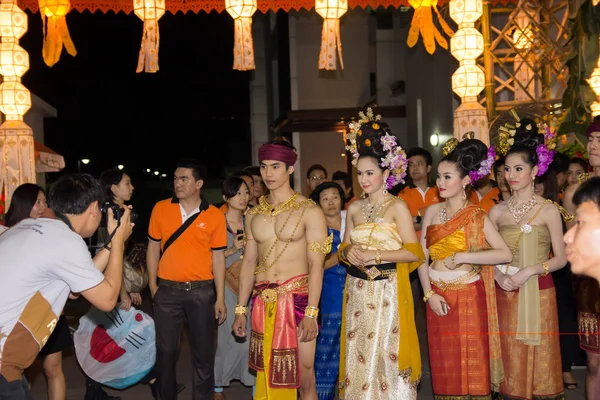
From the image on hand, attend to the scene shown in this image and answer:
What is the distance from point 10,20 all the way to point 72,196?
533cm

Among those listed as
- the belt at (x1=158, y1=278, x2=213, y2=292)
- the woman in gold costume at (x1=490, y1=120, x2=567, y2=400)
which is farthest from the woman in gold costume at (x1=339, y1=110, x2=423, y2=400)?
the belt at (x1=158, y1=278, x2=213, y2=292)

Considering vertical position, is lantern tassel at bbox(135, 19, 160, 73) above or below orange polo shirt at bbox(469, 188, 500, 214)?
above

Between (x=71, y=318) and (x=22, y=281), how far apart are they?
23.8ft

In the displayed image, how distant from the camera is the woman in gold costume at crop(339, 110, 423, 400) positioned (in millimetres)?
4910

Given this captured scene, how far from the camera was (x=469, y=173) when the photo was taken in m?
5.04

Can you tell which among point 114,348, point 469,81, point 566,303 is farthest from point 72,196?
point 469,81

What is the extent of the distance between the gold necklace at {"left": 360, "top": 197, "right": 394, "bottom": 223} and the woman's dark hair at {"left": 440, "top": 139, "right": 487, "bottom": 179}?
51 cm

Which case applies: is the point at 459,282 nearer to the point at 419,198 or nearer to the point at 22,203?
the point at 419,198

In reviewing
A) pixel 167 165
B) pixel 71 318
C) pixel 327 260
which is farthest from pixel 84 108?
pixel 327 260

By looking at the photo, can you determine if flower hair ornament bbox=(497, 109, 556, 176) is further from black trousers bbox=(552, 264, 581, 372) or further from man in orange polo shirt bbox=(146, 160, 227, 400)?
man in orange polo shirt bbox=(146, 160, 227, 400)

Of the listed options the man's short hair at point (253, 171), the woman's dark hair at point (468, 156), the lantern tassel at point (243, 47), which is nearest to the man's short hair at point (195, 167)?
the man's short hair at point (253, 171)

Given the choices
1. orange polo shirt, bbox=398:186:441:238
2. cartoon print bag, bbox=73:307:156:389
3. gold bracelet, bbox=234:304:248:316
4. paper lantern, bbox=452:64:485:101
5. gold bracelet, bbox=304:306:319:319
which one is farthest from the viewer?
paper lantern, bbox=452:64:485:101

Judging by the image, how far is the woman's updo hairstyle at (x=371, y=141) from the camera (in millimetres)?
5000

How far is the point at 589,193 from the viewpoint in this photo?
2.63 m
